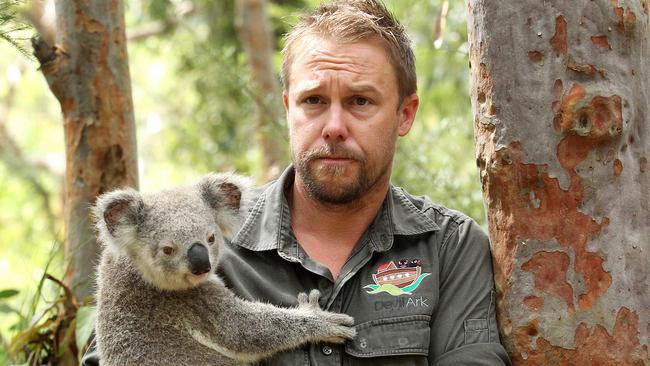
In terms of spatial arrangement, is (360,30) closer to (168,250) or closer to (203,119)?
(168,250)

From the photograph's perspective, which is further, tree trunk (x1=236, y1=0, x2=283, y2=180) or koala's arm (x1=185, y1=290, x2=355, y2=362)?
tree trunk (x1=236, y1=0, x2=283, y2=180)

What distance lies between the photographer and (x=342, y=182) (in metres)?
2.89

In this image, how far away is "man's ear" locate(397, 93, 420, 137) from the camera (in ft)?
10.3

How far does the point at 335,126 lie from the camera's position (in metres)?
2.81

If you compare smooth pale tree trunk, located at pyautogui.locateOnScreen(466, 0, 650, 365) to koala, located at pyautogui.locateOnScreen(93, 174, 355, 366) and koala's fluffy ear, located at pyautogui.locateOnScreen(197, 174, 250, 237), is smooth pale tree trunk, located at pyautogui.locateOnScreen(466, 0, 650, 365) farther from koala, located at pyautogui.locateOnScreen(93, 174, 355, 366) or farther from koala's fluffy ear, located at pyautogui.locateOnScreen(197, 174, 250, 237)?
koala's fluffy ear, located at pyautogui.locateOnScreen(197, 174, 250, 237)

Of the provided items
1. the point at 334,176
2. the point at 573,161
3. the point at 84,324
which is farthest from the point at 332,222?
the point at 84,324

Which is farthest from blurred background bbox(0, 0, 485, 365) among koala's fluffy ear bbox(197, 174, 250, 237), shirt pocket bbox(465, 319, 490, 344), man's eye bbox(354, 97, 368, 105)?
shirt pocket bbox(465, 319, 490, 344)

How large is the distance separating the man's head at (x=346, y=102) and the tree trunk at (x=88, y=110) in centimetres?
129

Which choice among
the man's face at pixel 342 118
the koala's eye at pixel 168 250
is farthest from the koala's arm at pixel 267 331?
the man's face at pixel 342 118

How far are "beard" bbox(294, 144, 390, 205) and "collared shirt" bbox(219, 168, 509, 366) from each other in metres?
0.16

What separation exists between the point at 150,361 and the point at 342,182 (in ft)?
3.16

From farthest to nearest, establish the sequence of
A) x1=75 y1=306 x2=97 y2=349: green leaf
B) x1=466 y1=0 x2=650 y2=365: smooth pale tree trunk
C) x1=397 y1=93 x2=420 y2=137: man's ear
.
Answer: x1=75 y1=306 x2=97 y2=349: green leaf < x1=397 y1=93 x2=420 y2=137: man's ear < x1=466 y1=0 x2=650 y2=365: smooth pale tree trunk

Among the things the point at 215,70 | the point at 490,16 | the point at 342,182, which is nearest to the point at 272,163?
the point at 215,70

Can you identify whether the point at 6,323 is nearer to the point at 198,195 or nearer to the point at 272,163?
the point at 272,163
